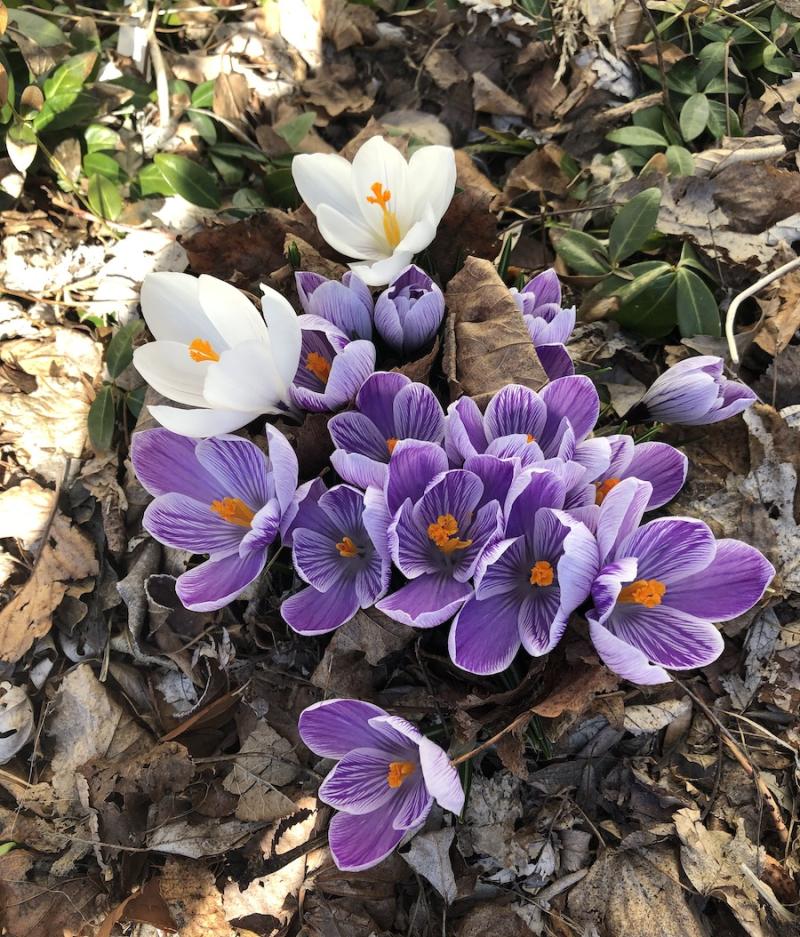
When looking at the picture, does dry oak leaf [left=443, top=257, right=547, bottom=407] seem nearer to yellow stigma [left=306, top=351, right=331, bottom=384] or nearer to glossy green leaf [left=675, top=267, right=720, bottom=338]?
yellow stigma [left=306, top=351, right=331, bottom=384]

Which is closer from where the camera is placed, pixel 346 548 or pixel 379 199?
pixel 346 548

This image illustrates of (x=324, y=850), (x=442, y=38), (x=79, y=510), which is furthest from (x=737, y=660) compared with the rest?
(x=442, y=38)

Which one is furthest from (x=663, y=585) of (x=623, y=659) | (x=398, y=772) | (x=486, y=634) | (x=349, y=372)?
(x=349, y=372)

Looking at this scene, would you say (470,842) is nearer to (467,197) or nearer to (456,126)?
(467,197)

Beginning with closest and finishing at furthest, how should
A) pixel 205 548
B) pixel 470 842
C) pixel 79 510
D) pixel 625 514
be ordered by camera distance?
1. pixel 625 514
2. pixel 205 548
3. pixel 470 842
4. pixel 79 510

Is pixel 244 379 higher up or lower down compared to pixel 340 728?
higher up

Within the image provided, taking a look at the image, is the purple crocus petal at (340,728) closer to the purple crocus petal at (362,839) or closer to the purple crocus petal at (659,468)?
the purple crocus petal at (362,839)

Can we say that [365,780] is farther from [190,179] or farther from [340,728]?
[190,179]
